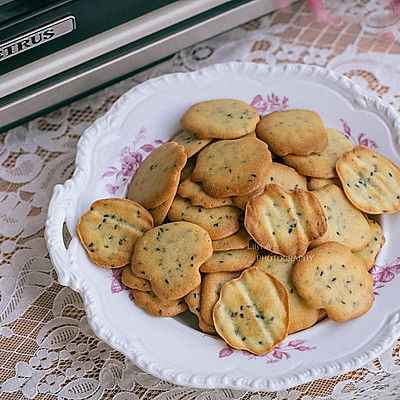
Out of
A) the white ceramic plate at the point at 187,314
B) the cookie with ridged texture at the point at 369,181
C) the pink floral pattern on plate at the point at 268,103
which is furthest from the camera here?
the pink floral pattern on plate at the point at 268,103

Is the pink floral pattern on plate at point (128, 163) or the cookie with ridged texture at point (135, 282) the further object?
the pink floral pattern on plate at point (128, 163)

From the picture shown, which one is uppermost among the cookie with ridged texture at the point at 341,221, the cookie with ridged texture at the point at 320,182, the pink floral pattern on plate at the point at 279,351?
the cookie with ridged texture at the point at 320,182

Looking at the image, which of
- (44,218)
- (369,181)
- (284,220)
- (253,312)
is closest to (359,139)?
(369,181)

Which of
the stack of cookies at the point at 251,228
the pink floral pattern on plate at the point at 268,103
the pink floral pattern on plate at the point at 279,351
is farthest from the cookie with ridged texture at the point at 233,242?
the pink floral pattern on plate at the point at 268,103

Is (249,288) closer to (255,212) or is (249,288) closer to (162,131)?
(255,212)

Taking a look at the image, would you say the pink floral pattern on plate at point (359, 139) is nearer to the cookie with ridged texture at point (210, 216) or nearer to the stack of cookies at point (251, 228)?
the stack of cookies at point (251, 228)

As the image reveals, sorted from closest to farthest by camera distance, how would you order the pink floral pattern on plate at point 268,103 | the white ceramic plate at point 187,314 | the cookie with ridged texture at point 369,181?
the white ceramic plate at point 187,314
the cookie with ridged texture at point 369,181
the pink floral pattern on plate at point 268,103
